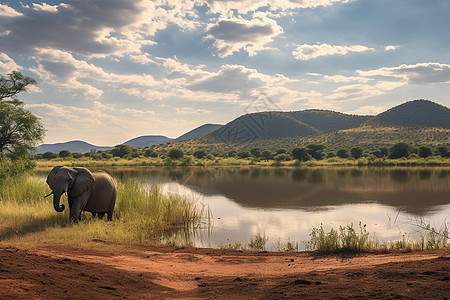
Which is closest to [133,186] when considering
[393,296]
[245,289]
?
[245,289]

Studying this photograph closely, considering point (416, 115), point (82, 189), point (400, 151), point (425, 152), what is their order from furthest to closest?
point (416, 115)
point (400, 151)
point (425, 152)
point (82, 189)

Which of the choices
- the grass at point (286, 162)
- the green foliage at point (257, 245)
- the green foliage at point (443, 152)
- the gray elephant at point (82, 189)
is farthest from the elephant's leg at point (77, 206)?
the green foliage at point (443, 152)

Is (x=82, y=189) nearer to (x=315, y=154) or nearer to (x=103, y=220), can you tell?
(x=103, y=220)

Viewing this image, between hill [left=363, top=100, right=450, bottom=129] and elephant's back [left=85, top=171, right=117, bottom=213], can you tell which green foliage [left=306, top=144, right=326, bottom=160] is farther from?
elephant's back [left=85, top=171, right=117, bottom=213]

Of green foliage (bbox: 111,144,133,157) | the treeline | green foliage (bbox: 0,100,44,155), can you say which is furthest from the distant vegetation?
green foliage (bbox: 0,100,44,155)

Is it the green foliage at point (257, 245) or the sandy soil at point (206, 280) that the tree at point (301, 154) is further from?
the sandy soil at point (206, 280)

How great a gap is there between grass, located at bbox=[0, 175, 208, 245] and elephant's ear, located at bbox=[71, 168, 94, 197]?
977mm

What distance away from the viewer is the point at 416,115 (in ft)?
352

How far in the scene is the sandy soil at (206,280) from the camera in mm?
4332

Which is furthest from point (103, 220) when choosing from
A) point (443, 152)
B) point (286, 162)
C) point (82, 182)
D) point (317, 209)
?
point (443, 152)

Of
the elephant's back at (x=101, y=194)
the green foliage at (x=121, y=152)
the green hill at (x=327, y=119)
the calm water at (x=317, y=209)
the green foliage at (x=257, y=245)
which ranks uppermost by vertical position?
the green hill at (x=327, y=119)

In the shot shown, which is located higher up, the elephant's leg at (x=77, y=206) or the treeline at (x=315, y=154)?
the treeline at (x=315, y=154)

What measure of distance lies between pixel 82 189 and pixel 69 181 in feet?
1.55

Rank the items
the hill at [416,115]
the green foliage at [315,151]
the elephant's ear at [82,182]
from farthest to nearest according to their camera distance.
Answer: the hill at [416,115]
the green foliage at [315,151]
the elephant's ear at [82,182]
